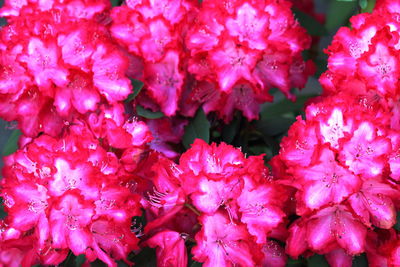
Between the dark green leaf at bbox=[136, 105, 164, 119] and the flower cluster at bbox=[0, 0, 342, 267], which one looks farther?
the dark green leaf at bbox=[136, 105, 164, 119]

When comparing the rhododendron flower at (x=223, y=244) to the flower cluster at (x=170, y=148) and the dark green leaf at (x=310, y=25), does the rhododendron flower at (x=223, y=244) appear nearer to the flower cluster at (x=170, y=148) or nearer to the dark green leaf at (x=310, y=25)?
the flower cluster at (x=170, y=148)

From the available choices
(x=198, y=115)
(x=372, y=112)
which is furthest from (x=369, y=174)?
(x=198, y=115)

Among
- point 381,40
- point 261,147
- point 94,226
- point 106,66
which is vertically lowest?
point 261,147

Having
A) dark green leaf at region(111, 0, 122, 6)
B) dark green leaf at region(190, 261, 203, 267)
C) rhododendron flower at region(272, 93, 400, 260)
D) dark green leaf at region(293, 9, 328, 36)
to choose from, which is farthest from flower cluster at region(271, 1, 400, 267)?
dark green leaf at region(111, 0, 122, 6)

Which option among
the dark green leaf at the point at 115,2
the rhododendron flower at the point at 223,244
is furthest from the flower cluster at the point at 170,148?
the dark green leaf at the point at 115,2

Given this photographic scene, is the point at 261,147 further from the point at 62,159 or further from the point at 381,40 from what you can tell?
the point at 62,159

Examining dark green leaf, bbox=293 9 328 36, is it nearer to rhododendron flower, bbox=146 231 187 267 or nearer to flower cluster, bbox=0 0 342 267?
flower cluster, bbox=0 0 342 267
